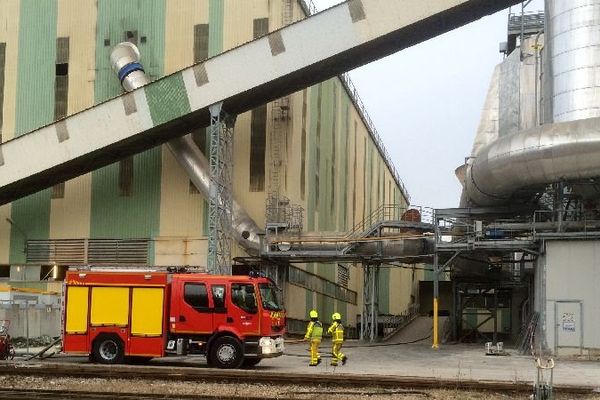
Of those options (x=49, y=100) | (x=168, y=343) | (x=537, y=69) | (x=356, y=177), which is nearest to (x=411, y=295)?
(x=356, y=177)

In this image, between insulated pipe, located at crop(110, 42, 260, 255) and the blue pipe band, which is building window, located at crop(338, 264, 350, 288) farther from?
the blue pipe band

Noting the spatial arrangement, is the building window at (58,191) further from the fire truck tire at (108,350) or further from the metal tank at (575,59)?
the metal tank at (575,59)

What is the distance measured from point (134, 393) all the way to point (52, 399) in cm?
159

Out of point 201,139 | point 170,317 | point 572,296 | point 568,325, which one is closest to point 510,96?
point 572,296

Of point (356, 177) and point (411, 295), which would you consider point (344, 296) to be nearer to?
point (356, 177)

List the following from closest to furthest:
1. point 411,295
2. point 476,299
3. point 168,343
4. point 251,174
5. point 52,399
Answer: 1. point 52,399
2. point 168,343
3. point 251,174
4. point 476,299
5. point 411,295

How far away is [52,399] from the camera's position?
45.6 ft

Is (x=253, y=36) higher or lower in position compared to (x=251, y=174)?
higher

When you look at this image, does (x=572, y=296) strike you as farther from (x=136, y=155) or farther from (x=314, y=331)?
(x=136, y=155)

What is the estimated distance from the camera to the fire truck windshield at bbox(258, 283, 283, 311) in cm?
2155

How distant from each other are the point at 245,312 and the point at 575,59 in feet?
52.2

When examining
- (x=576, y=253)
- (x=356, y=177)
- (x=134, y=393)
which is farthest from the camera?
(x=356, y=177)

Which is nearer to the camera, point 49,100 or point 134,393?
point 134,393

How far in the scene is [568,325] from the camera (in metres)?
28.6
